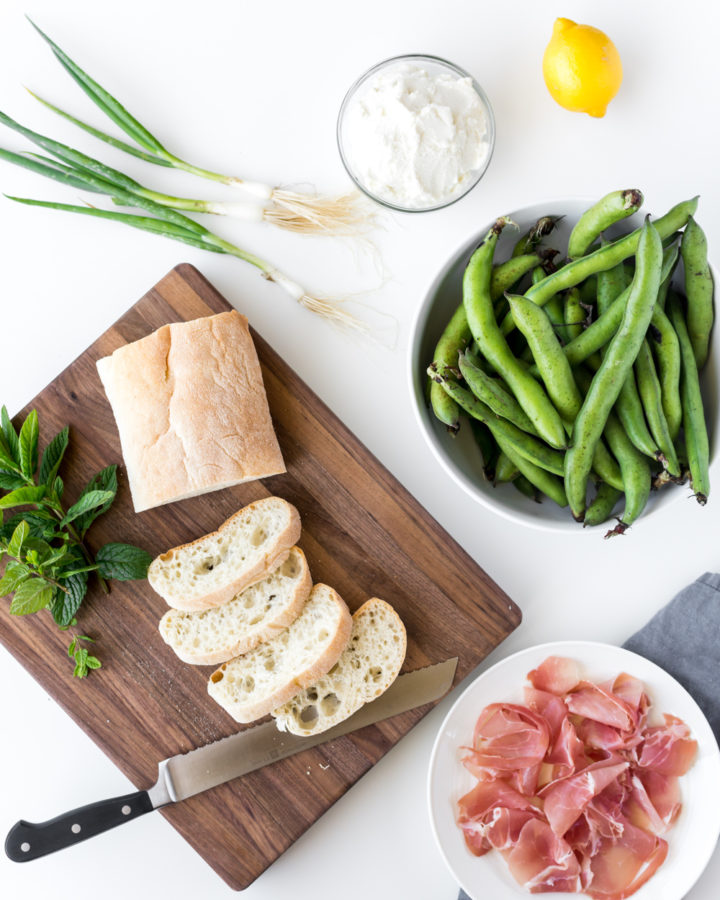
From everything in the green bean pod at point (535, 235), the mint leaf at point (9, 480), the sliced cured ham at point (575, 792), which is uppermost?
the mint leaf at point (9, 480)

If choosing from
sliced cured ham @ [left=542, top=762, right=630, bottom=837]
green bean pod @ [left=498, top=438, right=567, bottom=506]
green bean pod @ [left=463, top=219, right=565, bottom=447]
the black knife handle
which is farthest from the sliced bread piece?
sliced cured ham @ [left=542, top=762, right=630, bottom=837]

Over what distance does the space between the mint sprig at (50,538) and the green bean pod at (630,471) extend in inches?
48.8

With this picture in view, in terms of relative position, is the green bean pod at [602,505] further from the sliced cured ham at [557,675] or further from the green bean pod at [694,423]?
the sliced cured ham at [557,675]

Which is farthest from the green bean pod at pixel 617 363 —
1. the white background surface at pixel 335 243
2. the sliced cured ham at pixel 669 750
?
the sliced cured ham at pixel 669 750

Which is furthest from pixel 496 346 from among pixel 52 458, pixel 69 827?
pixel 69 827

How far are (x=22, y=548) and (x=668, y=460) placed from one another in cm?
160

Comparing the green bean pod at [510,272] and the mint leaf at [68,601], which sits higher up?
the mint leaf at [68,601]

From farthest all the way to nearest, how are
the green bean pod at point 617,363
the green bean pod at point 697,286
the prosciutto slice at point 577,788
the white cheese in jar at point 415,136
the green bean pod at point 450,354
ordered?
the prosciutto slice at point 577,788 → the white cheese in jar at point 415,136 → the green bean pod at point 450,354 → the green bean pod at point 697,286 → the green bean pod at point 617,363

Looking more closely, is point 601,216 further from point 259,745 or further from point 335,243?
point 259,745

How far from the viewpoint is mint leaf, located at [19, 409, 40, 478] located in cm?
202

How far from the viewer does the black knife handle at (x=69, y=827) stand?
1989mm

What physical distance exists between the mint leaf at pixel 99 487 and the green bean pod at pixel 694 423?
1.47 meters

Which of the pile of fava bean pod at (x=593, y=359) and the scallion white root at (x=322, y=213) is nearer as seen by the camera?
the pile of fava bean pod at (x=593, y=359)

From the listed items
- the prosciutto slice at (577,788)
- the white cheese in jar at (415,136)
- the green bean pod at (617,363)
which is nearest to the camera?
the green bean pod at (617,363)
